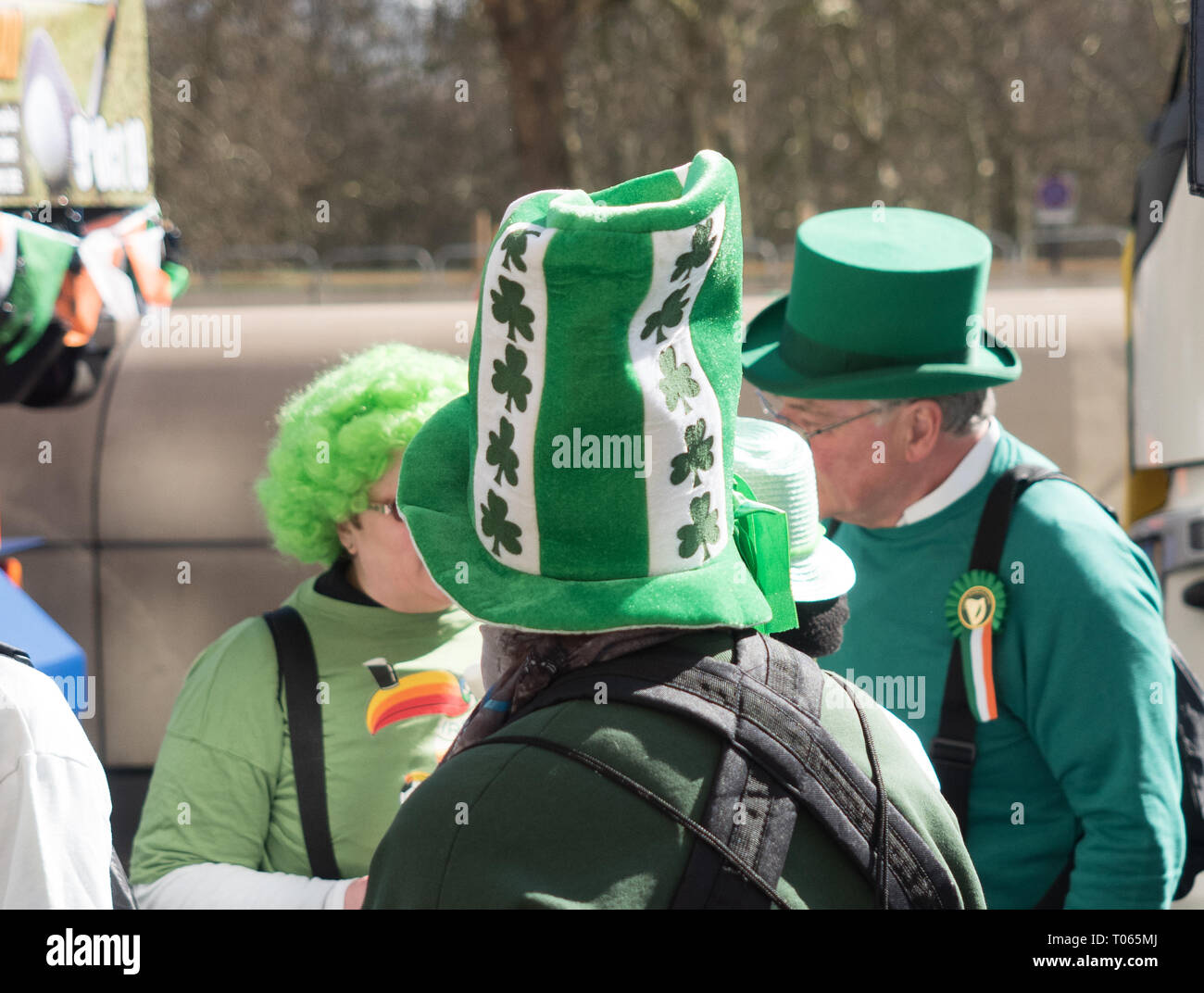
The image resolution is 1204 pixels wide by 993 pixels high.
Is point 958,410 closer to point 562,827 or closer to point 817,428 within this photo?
point 817,428

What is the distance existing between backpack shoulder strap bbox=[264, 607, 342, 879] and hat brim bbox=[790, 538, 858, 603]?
0.98 meters

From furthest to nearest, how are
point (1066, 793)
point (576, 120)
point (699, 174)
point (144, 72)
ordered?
1. point (576, 120)
2. point (144, 72)
3. point (1066, 793)
4. point (699, 174)

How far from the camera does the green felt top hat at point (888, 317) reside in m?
2.60

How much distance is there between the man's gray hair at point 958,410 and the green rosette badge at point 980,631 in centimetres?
35

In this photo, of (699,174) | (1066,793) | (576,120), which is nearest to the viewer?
(699,174)

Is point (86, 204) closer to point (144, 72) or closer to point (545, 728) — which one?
point (144, 72)

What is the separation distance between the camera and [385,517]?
2557 millimetres

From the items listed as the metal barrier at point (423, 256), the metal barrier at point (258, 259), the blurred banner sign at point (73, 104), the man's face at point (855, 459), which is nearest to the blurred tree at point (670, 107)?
the metal barrier at point (258, 259)

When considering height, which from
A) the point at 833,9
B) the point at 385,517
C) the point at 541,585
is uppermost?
the point at 833,9

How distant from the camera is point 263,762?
2.31 metres

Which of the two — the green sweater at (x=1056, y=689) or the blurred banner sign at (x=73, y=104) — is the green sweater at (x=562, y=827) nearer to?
the green sweater at (x=1056, y=689)

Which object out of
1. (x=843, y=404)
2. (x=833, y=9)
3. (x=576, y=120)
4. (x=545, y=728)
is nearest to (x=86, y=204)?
(x=843, y=404)
